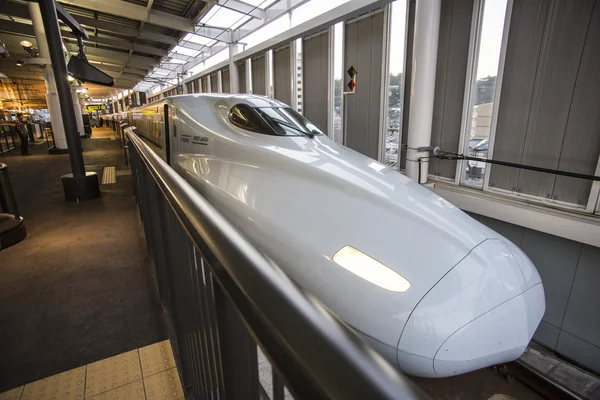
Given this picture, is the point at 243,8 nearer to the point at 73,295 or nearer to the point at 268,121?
the point at 268,121

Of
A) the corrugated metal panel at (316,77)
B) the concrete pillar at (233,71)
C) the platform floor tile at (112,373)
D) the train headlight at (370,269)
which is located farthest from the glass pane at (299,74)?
the platform floor tile at (112,373)

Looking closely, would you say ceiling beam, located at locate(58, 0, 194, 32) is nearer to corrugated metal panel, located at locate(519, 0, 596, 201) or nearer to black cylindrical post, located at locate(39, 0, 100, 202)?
black cylindrical post, located at locate(39, 0, 100, 202)

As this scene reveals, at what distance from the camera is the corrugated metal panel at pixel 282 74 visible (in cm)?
838

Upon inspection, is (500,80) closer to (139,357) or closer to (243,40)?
(139,357)

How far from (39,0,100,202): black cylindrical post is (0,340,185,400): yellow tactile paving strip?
14.0 feet

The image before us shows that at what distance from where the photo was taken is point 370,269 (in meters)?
1.88

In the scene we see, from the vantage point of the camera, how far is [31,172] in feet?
26.5

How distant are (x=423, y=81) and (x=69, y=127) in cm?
541

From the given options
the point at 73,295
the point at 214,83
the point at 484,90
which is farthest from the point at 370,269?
the point at 214,83

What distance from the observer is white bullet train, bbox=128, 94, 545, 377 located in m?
1.72

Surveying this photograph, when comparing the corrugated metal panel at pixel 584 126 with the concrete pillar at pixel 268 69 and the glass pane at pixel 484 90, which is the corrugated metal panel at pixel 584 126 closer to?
the glass pane at pixel 484 90

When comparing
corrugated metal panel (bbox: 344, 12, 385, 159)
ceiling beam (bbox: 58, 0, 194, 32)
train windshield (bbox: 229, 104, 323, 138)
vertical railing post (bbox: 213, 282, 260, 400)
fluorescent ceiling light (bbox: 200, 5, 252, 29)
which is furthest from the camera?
ceiling beam (bbox: 58, 0, 194, 32)

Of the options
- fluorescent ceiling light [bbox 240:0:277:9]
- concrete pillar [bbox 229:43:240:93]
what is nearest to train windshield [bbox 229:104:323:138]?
fluorescent ceiling light [bbox 240:0:277:9]

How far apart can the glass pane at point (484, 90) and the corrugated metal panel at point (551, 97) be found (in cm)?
17
